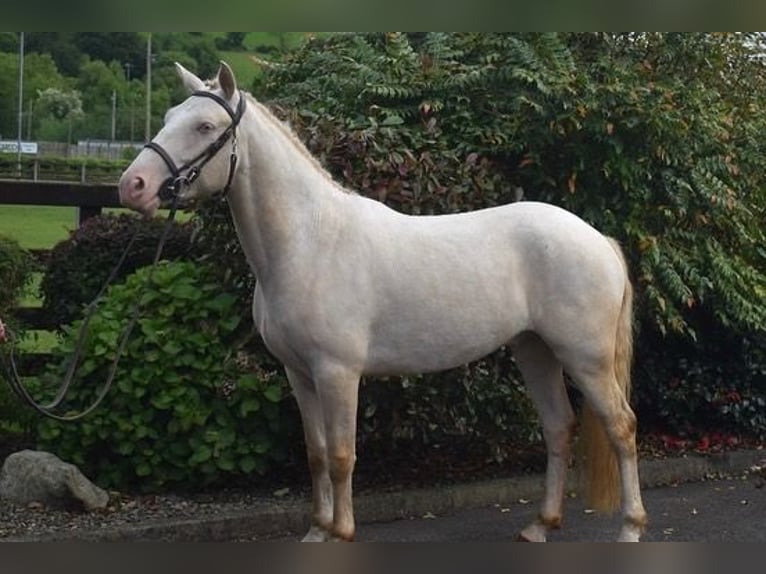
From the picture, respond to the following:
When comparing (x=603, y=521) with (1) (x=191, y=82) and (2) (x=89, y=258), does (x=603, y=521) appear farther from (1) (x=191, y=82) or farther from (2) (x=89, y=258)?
(2) (x=89, y=258)

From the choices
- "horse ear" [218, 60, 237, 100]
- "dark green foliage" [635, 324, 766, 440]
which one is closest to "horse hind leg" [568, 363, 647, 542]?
"horse ear" [218, 60, 237, 100]

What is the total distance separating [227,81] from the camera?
4.91 m

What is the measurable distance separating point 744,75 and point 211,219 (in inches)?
173

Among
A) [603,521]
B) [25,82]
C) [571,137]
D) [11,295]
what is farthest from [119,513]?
[571,137]

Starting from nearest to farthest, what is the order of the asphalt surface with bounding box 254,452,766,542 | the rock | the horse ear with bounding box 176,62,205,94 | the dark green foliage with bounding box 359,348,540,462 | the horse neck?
the horse ear with bounding box 176,62,205,94 < the horse neck < the rock < the asphalt surface with bounding box 254,452,766,542 < the dark green foliage with bounding box 359,348,540,462

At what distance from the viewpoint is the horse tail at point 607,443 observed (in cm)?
561

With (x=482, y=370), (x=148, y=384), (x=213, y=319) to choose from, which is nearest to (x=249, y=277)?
(x=213, y=319)

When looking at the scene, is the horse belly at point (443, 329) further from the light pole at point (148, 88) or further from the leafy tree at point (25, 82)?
the leafy tree at point (25, 82)

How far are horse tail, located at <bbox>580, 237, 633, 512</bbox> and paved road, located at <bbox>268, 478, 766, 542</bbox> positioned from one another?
476 mm

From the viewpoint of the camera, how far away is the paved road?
6.20m

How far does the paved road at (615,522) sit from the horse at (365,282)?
28.3 inches

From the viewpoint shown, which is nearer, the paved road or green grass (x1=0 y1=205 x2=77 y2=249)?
the paved road

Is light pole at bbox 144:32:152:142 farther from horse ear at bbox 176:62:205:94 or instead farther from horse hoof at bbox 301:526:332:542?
horse hoof at bbox 301:526:332:542

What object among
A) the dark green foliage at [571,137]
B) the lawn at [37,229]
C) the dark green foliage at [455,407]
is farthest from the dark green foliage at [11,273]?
the dark green foliage at [455,407]
